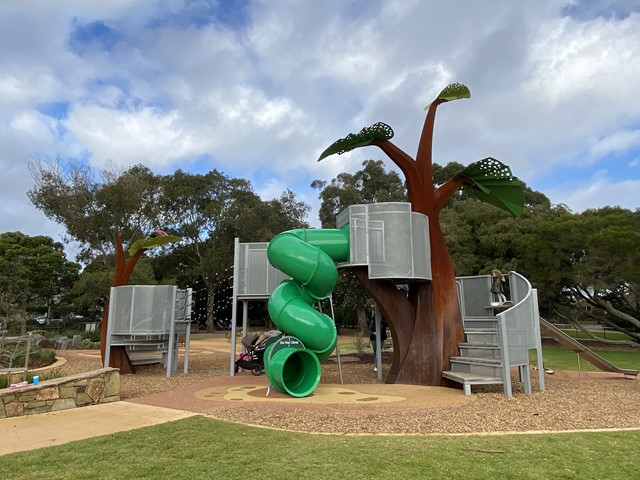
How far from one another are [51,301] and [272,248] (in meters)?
32.8

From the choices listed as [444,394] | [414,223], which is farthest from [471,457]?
[414,223]

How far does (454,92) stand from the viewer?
1112cm

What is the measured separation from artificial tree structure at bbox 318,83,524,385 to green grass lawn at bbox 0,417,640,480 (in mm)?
4515

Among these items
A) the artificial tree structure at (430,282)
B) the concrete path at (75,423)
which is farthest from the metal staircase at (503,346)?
the concrete path at (75,423)

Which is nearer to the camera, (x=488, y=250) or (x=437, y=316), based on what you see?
(x=437, y=316)

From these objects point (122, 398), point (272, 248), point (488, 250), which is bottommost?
point (122, 398)

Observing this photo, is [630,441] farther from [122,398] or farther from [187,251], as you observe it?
[187,251]

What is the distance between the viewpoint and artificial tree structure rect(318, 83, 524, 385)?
10.1m

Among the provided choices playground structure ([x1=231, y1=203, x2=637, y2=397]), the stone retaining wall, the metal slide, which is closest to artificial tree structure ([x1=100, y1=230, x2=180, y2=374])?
the stone retaining wall

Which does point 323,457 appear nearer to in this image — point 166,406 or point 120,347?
point 166,406

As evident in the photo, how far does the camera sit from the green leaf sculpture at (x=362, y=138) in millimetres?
10742

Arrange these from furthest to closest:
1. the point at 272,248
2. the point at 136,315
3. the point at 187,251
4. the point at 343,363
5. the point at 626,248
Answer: the point at 187,251
the point at 626,248
the point at 343,363
the point at 136,315
the point at 272,248

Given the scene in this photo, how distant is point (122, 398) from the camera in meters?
8.88

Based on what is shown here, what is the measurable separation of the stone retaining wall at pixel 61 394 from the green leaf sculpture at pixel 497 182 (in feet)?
30.2
